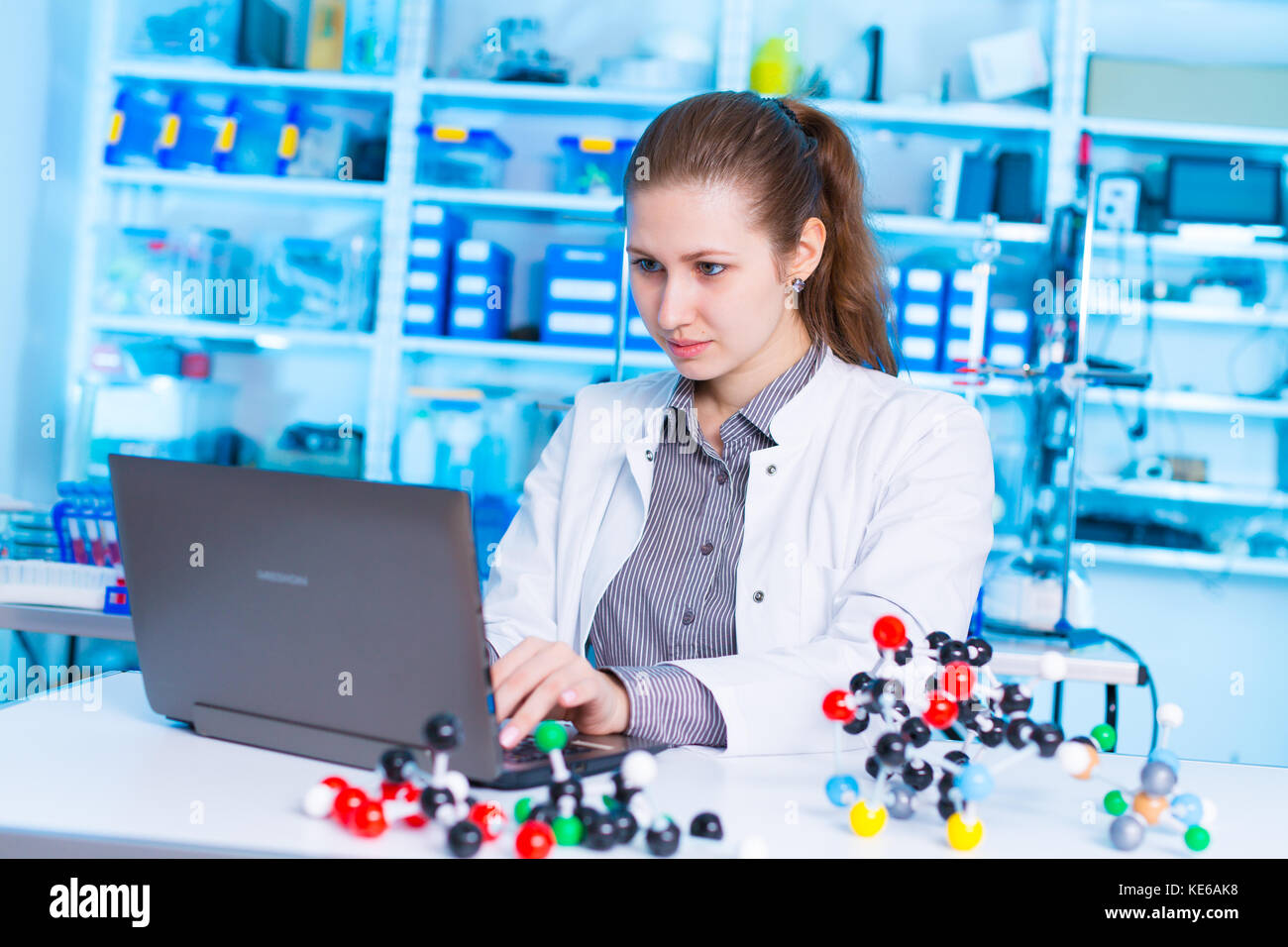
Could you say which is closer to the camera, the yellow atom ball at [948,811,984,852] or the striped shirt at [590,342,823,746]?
the yellow atom ball at [948,811,984,852]

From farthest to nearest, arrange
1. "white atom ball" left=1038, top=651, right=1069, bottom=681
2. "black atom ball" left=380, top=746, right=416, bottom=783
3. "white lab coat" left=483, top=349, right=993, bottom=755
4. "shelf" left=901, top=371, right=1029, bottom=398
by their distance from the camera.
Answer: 1. "shelf" left=901, top=371, right=1029, bottom=398
2. "white lab coat" left=483, top=349, right=993, bottom=755
3. "white atom ball" left=1038, top=651, right=1069, bottom=681
4. "black atom ball" left=380, top=746, right=416, bottom=783

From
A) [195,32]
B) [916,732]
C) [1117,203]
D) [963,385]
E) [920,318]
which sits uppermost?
[195,32]

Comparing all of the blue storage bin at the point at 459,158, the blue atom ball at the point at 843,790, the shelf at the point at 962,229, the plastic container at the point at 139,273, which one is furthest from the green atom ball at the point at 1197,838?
the plastic container at the point at 139,273

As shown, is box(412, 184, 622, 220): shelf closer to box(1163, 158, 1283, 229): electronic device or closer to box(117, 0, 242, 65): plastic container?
box(117, 0, 242, 65): plastic container

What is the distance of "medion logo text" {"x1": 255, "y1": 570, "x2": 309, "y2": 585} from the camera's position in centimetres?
86

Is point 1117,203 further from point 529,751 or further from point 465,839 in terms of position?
point 465,839

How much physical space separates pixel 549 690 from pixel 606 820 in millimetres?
226

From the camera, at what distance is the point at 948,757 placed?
93 cm

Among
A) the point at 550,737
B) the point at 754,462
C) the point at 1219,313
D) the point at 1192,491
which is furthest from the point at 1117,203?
the point at 550,737

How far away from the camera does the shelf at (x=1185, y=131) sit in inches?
121

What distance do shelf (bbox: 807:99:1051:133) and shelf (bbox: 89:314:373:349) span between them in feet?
4.90

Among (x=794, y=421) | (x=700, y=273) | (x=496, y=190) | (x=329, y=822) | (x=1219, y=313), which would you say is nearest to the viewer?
(x=329, y=822)

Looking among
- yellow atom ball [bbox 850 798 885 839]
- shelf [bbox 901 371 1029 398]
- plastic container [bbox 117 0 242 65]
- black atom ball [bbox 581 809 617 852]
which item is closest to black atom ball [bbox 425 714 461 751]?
black atom ball [bbox 581 809 617 852]
